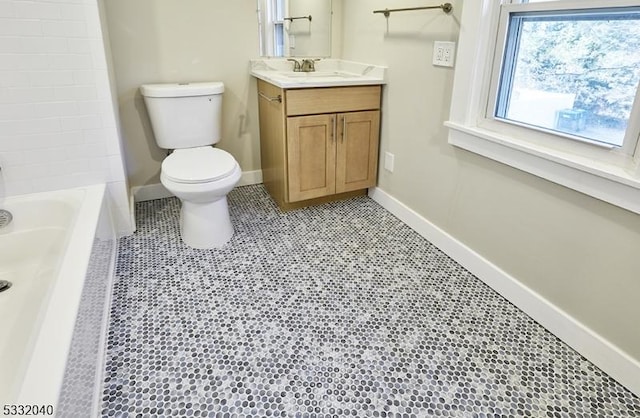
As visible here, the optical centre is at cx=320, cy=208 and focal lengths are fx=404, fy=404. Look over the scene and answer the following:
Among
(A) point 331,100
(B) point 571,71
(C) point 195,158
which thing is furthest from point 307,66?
(B) point 571,71

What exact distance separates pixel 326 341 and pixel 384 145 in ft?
4.85

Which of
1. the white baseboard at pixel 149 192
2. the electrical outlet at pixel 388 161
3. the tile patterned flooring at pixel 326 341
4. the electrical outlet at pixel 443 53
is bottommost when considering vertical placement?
the tile patterned flooring at pixel 326 341

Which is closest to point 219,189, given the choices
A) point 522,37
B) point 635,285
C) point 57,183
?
point 57,183

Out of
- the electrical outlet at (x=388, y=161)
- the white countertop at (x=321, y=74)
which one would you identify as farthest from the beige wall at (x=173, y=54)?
the electrical outlet at (x=388, y=161)

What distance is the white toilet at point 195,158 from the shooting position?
80.4 inches

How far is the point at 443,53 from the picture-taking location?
1.99 metres

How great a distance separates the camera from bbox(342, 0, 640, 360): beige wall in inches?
55.5

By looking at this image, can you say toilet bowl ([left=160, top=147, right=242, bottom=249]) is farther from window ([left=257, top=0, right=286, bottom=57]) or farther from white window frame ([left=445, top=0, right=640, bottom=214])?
white window frame ([left=445, top=0, right=640, bottom=214])

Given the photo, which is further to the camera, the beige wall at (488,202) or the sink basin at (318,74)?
the sink basin at (318,74)

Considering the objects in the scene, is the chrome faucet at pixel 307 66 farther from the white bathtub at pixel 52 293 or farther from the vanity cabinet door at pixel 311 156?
the white bathtub at pixel 52 293

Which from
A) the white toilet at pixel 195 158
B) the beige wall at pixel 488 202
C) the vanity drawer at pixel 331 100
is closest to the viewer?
the beige wall at pixel 488 202

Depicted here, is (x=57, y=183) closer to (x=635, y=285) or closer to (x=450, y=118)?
(x=450, y=118)

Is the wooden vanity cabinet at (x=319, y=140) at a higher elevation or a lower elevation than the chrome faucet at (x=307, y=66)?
lower

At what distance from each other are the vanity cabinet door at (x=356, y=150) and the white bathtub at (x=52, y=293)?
1385 mm
